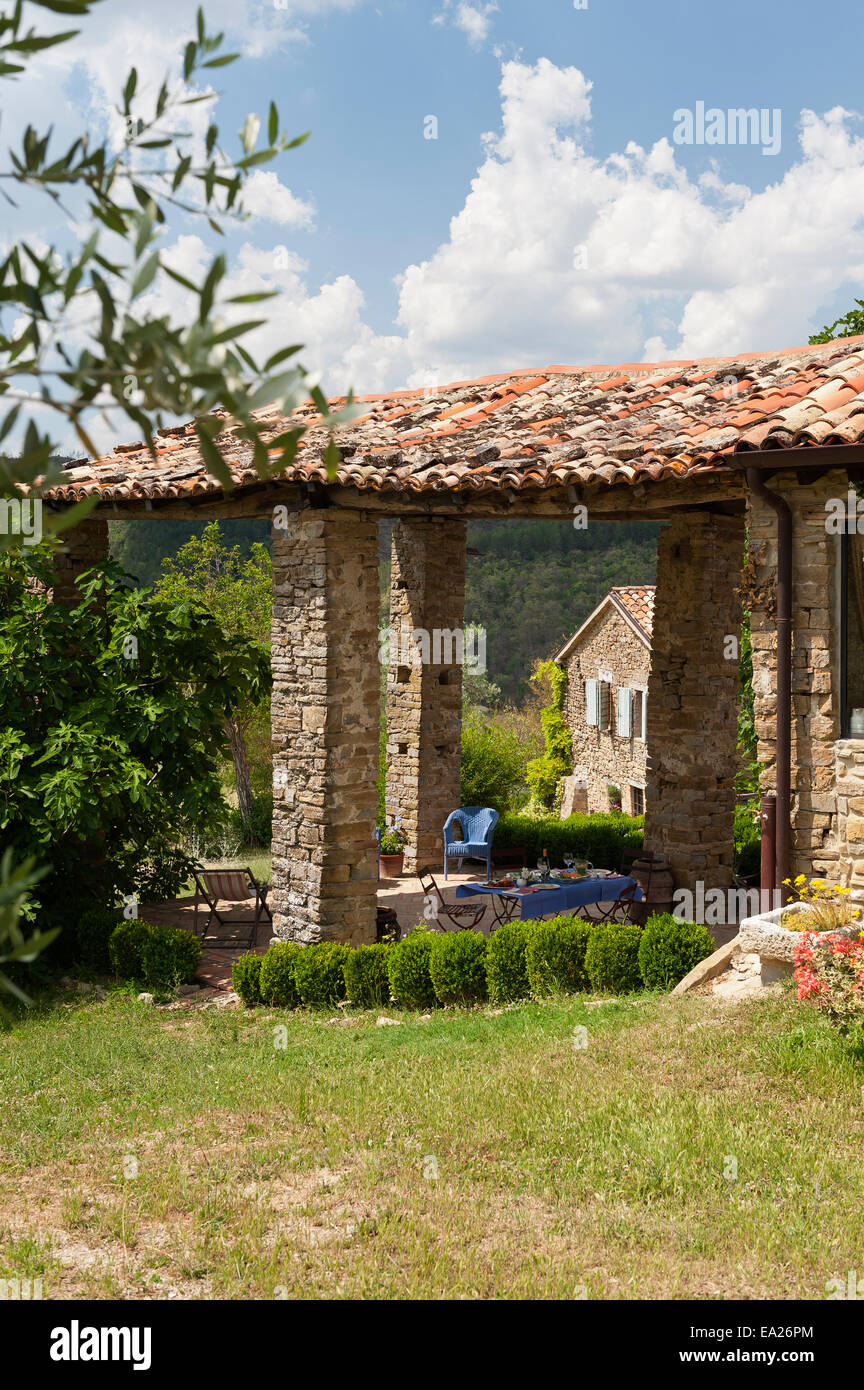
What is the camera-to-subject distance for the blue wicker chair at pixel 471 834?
14844 millimetres

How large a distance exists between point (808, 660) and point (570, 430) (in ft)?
9.69

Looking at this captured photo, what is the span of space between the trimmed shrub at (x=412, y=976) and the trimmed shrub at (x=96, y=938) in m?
3.20

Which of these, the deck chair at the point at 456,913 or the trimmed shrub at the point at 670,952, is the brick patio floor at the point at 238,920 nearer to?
the deck chair at the point at 456,913

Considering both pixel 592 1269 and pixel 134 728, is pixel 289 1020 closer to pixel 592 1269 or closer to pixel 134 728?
pixel 134 728

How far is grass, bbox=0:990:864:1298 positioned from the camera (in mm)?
4219

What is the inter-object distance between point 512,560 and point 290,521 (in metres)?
36.9

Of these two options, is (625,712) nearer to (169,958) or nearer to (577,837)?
(577,837)

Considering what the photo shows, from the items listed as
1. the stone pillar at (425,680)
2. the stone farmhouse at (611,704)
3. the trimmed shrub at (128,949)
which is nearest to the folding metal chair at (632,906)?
the stone pillar at (425,680)

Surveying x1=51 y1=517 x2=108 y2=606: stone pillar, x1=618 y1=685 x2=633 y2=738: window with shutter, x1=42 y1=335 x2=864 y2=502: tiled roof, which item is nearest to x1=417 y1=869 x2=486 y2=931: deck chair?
x1=42 y1=335 x2=864 y2=502: tiled roof

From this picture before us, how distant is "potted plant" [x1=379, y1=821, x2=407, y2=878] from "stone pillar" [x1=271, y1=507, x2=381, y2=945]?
4.64 metres

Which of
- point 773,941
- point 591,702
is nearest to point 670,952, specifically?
point 773,941

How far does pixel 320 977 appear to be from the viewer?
30.3 ft
